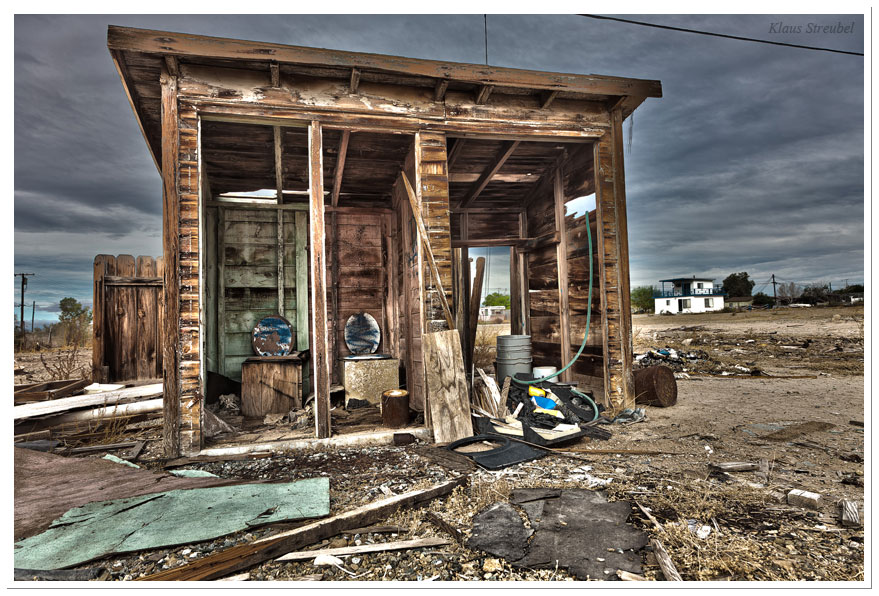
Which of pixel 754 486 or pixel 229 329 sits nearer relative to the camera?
pixel 754 486

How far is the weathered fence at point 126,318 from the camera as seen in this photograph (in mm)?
7176

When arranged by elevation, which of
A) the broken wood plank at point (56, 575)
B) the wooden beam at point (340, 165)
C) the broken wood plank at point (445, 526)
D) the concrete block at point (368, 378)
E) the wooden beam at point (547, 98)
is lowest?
the broken wood plank at point (445, 526)

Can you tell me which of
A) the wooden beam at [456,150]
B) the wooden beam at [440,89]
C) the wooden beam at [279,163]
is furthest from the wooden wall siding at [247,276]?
the wooden beam at [440,89]

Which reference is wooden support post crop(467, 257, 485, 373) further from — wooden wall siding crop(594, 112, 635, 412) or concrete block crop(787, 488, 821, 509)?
concrete block crop(787, 488, 821, 509)

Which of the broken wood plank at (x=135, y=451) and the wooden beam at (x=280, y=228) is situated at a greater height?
the wooden beam at (x=280, y=228)

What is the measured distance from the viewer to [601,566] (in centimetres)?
215

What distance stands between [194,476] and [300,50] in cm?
414

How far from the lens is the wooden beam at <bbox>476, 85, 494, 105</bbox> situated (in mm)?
5080

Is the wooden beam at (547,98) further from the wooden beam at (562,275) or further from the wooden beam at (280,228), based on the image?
the wooden beam at (280,228)

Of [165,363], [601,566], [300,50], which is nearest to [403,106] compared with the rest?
[300,50]

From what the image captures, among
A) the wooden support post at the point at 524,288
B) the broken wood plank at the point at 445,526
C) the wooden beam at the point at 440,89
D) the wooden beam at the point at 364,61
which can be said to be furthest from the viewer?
the wooden support post at the point at 524,288

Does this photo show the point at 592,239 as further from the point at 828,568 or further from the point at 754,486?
the point at 828,568

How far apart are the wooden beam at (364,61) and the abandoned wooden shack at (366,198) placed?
0.02 m

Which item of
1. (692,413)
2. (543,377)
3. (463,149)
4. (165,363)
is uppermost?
(463,149)
